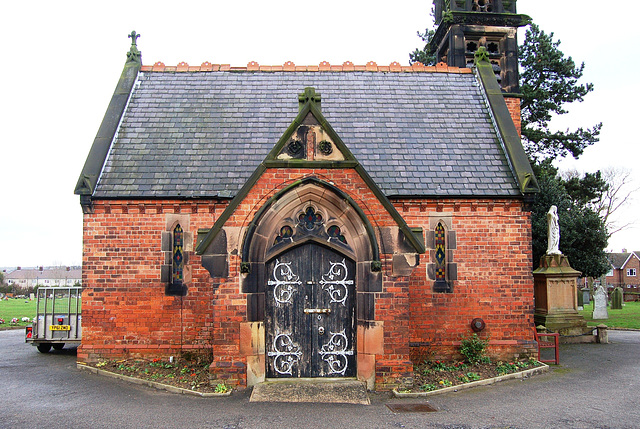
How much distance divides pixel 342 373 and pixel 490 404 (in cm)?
283

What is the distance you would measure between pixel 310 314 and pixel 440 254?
4272mm

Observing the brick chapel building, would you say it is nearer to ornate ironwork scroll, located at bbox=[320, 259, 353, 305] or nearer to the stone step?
ornate ironwork scroll, located at bbox=[320, 259, 353, 305]

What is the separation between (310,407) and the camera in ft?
28.5

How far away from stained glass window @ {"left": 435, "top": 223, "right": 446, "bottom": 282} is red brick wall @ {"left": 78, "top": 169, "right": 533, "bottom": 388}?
317 mm

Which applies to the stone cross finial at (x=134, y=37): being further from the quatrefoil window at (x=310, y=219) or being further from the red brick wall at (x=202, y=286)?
the quatrefoil window at (x=310, y=219)

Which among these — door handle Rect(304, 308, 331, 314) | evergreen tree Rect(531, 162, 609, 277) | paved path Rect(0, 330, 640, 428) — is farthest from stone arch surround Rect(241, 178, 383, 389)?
evergreen tree Rect(531, 162, 609, 277)

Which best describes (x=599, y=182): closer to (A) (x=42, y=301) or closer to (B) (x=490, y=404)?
(B) (x=490, y=404)

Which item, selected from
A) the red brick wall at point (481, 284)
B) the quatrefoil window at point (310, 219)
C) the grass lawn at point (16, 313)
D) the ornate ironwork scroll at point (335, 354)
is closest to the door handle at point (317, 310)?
the ornate ironwork scroll at point (335, 354)

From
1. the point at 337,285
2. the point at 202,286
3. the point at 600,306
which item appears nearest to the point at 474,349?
the point at 337,285

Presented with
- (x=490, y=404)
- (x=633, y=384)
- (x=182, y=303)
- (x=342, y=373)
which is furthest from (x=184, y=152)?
(x=633, y=384)

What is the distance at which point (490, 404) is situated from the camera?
9.13m

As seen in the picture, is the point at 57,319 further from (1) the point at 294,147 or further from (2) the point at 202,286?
(1) the point at 294,147

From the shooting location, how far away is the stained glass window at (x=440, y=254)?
12477mm

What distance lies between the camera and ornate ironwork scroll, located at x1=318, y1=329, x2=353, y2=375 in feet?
32.4
